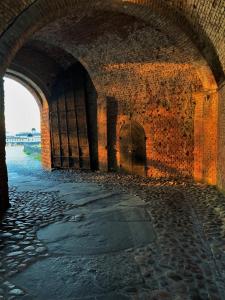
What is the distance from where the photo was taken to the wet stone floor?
2.74m

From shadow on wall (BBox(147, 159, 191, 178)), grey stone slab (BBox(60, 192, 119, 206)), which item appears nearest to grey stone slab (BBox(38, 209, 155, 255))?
grey stone slab (BBox(60, 192, 119, 206))

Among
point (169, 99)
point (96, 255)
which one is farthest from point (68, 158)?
point (96, 255)

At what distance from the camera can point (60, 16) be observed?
19.1ft

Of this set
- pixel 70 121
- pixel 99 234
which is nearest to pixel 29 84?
pixel 70 121

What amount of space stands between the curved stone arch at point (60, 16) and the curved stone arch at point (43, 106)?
589cm

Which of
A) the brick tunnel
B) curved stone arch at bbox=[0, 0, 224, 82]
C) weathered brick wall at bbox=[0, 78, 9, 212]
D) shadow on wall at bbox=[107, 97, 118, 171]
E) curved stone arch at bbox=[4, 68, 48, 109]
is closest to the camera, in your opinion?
the brick tunnel

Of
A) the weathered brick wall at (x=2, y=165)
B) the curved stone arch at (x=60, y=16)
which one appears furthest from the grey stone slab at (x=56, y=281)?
the curved stone arch at (x=60, y=16)

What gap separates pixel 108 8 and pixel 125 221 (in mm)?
4748

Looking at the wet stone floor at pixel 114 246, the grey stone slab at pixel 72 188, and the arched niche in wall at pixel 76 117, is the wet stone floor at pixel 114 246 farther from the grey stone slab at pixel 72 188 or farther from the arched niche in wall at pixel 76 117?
the arched niche in wall at pixel 76 117

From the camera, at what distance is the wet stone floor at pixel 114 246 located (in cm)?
274

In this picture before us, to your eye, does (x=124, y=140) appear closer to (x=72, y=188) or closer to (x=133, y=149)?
(x=133, y=149)

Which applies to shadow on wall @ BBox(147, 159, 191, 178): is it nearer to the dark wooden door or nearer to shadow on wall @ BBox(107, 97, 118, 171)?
shadow on wall @ BBox(107, 97, 118, 171)

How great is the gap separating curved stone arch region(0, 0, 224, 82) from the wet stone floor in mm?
3089

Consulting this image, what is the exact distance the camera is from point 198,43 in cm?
628
